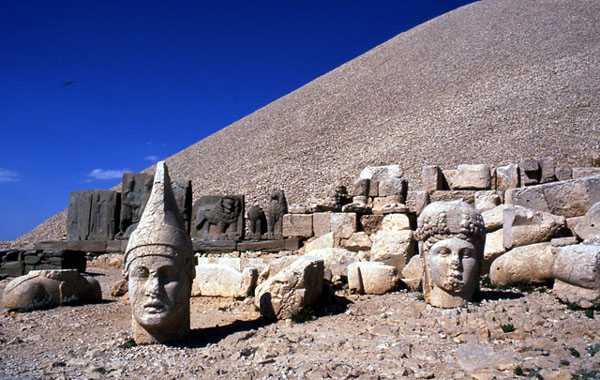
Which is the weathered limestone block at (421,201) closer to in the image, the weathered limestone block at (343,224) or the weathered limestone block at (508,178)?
the weathered limestone block at (343,224)

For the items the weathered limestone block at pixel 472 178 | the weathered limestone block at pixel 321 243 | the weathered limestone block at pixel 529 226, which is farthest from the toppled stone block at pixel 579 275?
the weathered limestone block at pixel 321 243

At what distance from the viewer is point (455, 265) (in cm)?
580

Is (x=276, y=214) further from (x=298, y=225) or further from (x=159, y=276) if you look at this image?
(x=159, y=276)

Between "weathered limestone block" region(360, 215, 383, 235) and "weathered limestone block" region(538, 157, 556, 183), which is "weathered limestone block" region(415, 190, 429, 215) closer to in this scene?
"weathered limestone block" region(360, 215, 383, 235)

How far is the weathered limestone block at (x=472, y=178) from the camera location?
384 inches

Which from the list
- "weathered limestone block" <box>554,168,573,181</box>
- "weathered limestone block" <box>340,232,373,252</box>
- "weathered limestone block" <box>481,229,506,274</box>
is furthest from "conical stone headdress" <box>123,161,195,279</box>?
"weathered limestone block" <box>554,168,573,181</box>

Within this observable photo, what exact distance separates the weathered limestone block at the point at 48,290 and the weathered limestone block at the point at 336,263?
3694mm

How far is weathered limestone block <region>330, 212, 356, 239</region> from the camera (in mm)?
9906

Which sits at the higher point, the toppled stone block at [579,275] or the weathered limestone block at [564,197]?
the weathered limestone block at [564,197]

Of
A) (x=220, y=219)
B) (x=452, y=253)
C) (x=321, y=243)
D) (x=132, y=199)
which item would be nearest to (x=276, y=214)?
(x=220, y=219)

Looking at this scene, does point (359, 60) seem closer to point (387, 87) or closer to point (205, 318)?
point (387, 87)

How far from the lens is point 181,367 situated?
468 cm

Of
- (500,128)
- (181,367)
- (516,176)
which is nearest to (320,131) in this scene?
(500,128)

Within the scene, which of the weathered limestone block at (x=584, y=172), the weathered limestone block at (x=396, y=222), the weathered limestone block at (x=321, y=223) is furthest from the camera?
the weathered limestone block at (x=321, y=223)
